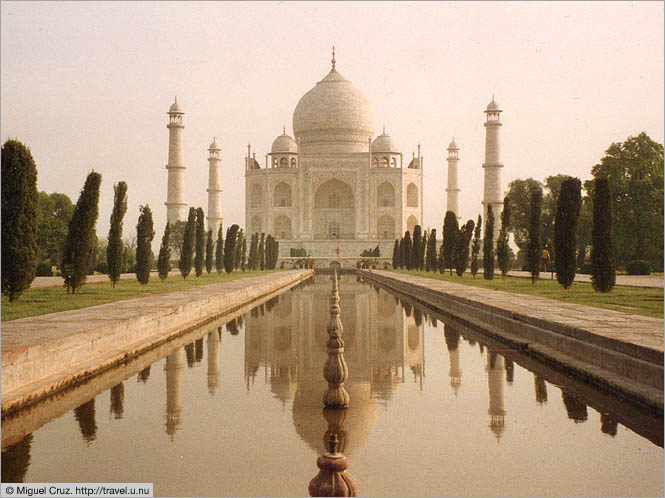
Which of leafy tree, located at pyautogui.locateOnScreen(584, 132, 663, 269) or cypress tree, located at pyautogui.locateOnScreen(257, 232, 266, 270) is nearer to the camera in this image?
leafy tree, located at pyautogui.locateOnScreen(584, 132, 663, 269)

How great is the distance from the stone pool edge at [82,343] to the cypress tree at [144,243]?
5.66m

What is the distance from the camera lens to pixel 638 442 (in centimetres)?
347

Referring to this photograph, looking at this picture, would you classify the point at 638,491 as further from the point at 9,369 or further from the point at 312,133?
the point at 312,133

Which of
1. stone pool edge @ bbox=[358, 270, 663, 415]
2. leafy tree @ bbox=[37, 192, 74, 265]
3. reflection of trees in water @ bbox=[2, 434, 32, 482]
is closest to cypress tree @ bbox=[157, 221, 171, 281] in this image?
stone pool edge @ bbox=[358, 270, 663, 415]

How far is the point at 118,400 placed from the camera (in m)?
4.43

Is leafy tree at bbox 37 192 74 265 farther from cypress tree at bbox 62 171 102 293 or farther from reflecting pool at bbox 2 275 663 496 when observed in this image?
reflecting pool at bbox 2 275 663 496

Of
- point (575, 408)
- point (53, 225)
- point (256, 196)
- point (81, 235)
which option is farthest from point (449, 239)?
point (256, 196)

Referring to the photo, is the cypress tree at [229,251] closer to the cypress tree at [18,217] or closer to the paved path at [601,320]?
the cypress tree at [18,217]

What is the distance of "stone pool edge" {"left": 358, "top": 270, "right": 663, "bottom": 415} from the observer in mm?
4305

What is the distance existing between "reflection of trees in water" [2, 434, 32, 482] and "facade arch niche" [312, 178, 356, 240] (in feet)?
147

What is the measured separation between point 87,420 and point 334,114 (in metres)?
45.4

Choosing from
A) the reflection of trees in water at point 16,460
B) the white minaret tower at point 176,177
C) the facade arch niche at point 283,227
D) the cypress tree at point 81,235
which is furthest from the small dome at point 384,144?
the reflection of trees in water at point 16,460

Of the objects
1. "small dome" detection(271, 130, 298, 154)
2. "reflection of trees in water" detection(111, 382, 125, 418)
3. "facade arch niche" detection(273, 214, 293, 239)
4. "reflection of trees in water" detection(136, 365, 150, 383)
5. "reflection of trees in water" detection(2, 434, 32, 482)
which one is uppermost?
"small dome" detection(271, 130, 298, 154)

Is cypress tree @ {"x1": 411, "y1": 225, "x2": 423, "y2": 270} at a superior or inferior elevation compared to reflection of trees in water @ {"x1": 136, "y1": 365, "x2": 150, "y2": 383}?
superior
